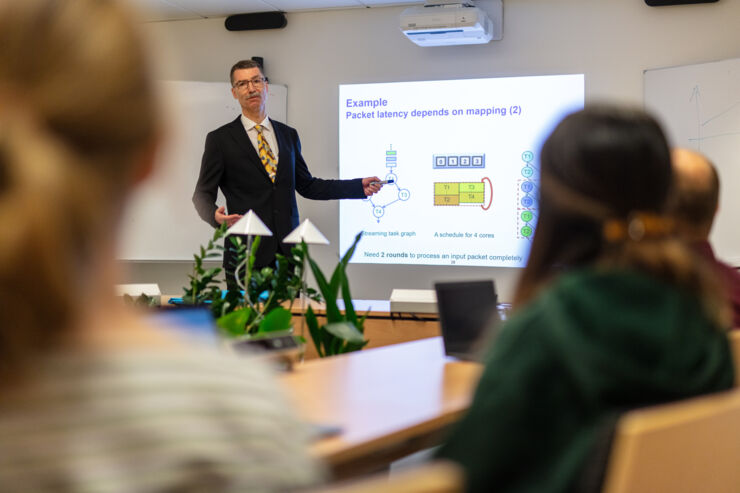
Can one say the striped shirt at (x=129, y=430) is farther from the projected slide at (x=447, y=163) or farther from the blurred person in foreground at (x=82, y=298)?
the projected slide at (x=447, y=163)

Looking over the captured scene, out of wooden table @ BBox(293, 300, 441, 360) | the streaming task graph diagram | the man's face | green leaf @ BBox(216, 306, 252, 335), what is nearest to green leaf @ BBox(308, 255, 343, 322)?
green leaf @ BBox(216, 306, 252, 335)

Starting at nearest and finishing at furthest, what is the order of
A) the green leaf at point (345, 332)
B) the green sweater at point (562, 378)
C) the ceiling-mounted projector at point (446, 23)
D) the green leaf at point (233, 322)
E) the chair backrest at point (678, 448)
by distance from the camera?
the chair backrest at point (678, 448) → the green sweater at point (562, 378) → the green leaf at point (233, 322) → the green leaf at point (345, 332) → the ceiling-mounted projector at point (446, 23)

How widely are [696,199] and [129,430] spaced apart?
1.78 m

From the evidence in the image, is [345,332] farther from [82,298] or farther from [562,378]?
[82,298]

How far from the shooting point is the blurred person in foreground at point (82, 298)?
1.84ft

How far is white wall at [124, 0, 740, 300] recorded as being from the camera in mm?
5395

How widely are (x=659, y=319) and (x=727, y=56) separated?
4.80m

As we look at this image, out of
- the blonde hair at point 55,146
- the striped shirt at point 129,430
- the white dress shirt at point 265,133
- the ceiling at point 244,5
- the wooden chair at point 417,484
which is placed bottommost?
the wooden chair at point 417,484

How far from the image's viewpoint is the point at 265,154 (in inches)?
180

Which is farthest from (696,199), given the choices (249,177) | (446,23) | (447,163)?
(447,163)

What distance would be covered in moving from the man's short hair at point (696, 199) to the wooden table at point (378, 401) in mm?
671

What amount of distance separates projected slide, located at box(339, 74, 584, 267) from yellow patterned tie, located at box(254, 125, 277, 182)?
58.5 inches

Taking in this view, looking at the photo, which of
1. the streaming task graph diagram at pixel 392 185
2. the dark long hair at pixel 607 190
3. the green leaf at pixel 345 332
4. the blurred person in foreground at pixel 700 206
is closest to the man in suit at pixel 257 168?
the streaming task graph diagram at pixel 392 185

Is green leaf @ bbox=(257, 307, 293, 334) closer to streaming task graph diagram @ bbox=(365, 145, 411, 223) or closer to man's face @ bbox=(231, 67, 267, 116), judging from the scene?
man's face @ bbox=(231, 67, 267, 116)
